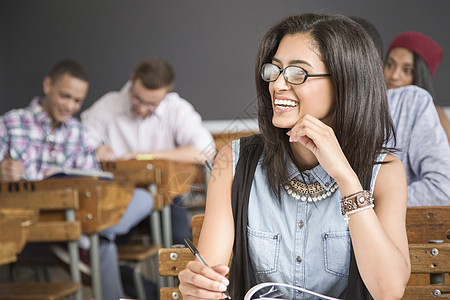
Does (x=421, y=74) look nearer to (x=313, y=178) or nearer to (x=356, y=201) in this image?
(x=313, y=178)

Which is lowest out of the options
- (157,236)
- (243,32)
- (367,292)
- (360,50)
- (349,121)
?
(157,236)

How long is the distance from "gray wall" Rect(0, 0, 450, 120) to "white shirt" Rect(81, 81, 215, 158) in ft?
1.99

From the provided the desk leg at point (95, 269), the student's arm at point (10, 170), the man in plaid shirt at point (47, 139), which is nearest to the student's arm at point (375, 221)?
the desk leg at point (95, 269)

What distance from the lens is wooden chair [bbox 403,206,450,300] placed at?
107 cm

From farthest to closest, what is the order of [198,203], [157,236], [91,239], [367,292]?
[198,203] < [157,236] < [91,239] < [367,292]

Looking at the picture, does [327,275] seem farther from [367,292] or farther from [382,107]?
[382,107]

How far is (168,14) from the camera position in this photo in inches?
193

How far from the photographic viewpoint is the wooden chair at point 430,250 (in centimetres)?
107

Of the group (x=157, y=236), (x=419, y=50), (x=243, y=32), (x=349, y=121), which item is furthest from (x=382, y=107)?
(x=243, y=32)

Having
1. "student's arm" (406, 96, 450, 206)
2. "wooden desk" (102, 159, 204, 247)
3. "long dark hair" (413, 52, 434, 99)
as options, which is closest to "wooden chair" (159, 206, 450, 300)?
"student's arm" (406, 96, 450, 206)

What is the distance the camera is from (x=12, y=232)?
77.9 inches

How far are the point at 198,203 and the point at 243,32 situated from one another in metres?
1.73

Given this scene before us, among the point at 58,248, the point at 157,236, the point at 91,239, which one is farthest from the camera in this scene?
the point at 157,236

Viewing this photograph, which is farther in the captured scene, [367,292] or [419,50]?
[419,50]
